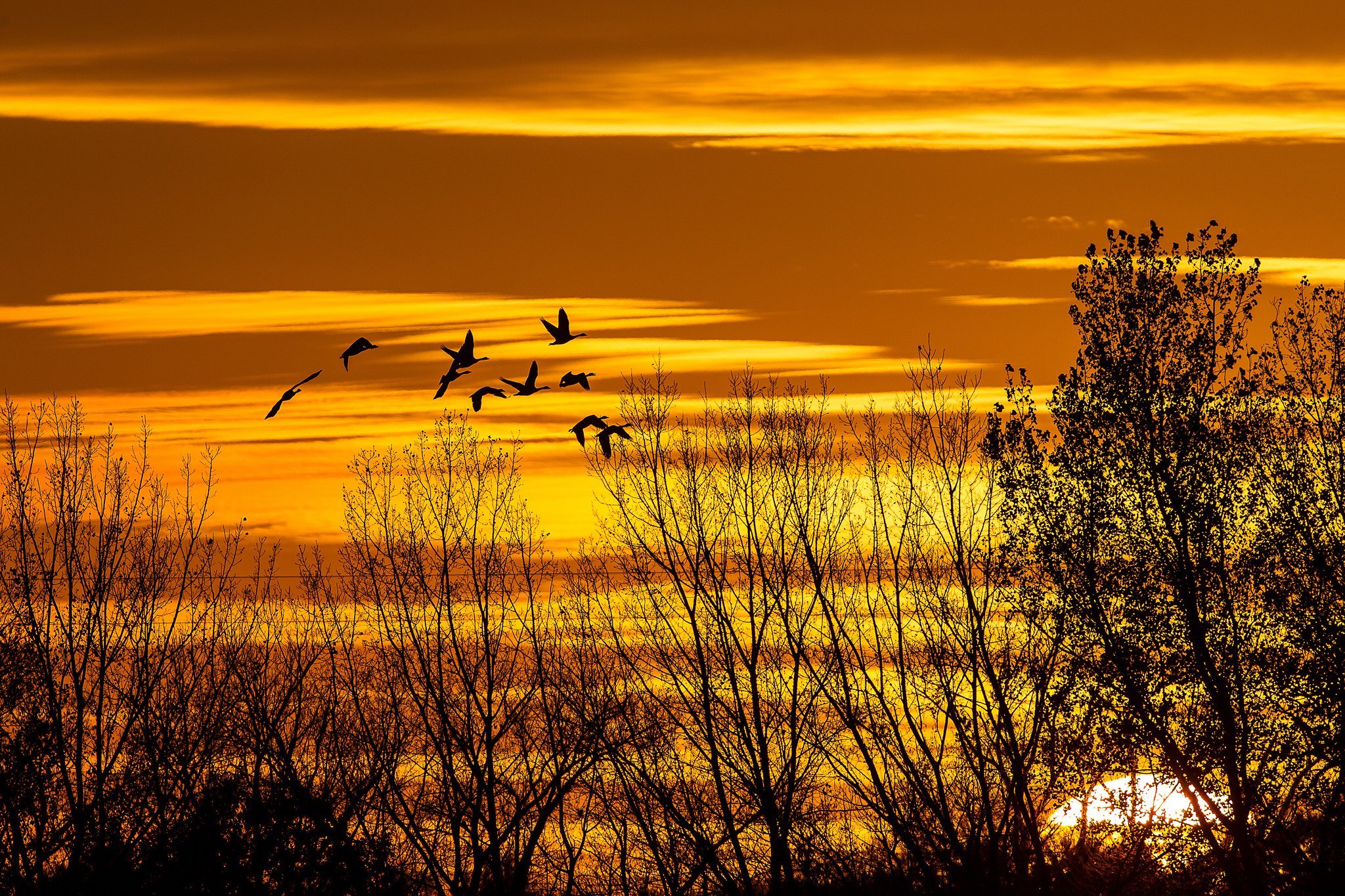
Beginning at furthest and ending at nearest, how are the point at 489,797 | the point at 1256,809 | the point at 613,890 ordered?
the point at 613,890 < the point at 489,797 < the point at 1256,809

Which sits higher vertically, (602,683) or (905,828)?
(602,683)

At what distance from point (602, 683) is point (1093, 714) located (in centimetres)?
1598

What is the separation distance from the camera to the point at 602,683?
40688 millimetres

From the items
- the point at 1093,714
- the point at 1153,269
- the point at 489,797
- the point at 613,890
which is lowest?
the point at 613,890

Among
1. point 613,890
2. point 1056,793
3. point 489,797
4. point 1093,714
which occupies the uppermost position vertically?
point 1093,714

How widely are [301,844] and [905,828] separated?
14.5 meters

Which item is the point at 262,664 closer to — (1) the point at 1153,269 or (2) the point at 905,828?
(2) the point at 905,828

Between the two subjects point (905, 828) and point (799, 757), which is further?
point (799, 757)

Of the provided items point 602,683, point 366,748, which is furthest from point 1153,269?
point 366,748

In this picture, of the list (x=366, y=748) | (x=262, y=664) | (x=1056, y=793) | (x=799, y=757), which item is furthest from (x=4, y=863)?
(x=1056, y=793)

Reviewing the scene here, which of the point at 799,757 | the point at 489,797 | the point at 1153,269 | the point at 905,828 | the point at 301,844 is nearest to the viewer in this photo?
the point at 1153,269

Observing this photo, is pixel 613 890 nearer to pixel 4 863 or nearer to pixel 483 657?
pixel 483 657

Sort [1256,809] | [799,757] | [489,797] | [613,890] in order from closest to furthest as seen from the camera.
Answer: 1. [1256,809]
2. [799,757]
3. [489,797]
4. [613,890]

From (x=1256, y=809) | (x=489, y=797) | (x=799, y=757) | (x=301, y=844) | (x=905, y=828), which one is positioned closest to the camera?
(x=1256, y=809)
